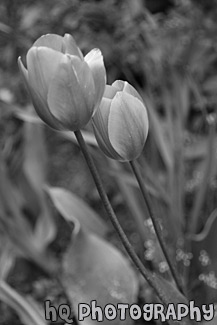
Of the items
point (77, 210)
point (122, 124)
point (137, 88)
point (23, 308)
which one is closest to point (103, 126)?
point (122, 124)

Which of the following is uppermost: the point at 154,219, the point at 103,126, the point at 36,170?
the point at 103,126

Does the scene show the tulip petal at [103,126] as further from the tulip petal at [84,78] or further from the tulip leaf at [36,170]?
the tulip leaf at [36,170]

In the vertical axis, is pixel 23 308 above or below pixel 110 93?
below

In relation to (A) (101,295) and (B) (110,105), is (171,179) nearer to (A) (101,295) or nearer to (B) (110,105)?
(A) (101,295)

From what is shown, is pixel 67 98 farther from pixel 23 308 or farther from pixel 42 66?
pixel 23 308

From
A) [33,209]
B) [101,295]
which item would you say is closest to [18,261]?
[33,209]

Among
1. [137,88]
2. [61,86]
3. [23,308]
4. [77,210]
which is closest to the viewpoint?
[61,86]
